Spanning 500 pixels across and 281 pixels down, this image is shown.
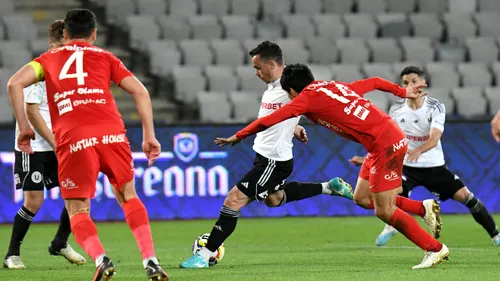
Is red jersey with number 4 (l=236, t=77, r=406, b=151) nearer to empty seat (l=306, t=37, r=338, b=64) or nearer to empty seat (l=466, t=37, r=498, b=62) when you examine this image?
empty seat (l=306, t=37, r=338, b=64)

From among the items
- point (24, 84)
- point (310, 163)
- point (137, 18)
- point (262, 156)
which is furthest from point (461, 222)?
point (24, 84)

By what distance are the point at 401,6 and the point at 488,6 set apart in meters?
1.67

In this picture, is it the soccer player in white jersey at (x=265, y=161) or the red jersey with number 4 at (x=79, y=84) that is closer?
the red jersey with number 4 at (x=79, y=84)

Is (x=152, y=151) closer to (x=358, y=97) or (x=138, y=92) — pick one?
(x=138, y=92)

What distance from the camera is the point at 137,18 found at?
18.3 meters

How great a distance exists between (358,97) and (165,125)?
7.08 metres

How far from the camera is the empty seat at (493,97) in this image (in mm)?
17422

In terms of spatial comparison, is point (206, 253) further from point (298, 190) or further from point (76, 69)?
point (76, 69)

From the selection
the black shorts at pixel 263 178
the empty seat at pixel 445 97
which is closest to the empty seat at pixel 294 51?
the empty seat at pixel 445 97

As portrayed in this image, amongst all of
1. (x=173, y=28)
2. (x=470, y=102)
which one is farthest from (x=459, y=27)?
(x=173, y=28)

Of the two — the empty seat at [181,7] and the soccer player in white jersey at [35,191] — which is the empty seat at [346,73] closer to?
the empty seat at [181,7]

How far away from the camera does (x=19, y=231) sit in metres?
9.06

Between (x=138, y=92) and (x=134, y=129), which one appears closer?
(x=138, y=92)

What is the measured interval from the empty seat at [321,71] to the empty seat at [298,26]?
4.08 feet
